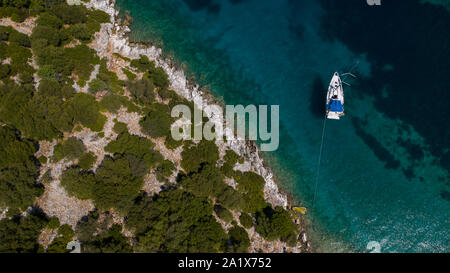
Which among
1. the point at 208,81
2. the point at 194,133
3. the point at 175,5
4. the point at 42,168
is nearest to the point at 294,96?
the point at 208,81

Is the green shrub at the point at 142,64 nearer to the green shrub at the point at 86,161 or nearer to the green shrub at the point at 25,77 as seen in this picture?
the green shrub at the point at 25,77

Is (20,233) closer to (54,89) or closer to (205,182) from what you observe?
(54,89)

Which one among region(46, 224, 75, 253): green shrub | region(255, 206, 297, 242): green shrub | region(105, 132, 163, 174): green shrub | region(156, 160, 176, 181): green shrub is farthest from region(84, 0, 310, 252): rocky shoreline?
region(46, 224, 75, 253): green shrub

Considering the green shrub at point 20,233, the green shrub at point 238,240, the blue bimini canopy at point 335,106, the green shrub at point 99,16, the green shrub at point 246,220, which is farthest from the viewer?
the blue bimini canopy at point 335,106

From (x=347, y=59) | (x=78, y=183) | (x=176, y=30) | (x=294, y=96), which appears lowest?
(x=78, y=183)

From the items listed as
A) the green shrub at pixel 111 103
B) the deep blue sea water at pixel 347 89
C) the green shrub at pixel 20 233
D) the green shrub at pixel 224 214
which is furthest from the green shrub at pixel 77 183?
the deep blue sea water at pixel 347 89

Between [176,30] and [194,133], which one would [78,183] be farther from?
[176,30]

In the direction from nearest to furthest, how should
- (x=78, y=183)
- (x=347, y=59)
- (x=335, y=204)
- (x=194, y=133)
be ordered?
(x=78, y=183) → (x=194, y=133) → (x=335, y=204) → (x=347, y=59)

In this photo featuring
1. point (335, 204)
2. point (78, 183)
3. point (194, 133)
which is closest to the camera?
point (78, 183)

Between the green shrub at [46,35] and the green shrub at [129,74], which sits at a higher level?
the green shrub at [46,35]
